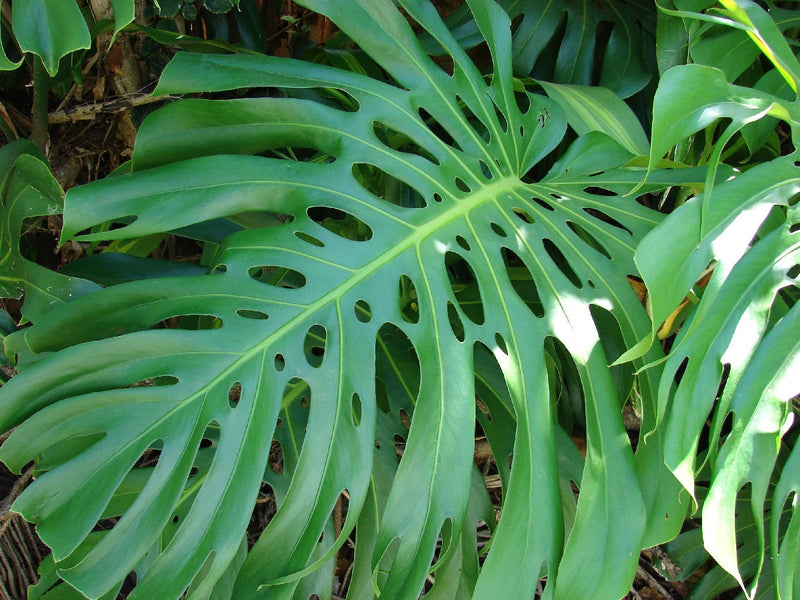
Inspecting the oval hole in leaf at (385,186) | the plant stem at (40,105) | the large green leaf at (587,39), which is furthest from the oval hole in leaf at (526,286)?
the plant stem at (40,105)

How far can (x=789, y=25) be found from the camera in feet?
3.86

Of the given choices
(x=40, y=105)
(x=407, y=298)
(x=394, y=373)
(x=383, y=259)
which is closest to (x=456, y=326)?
(x=407, y=298)

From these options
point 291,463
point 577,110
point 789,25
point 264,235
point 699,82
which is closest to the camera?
point 699,82

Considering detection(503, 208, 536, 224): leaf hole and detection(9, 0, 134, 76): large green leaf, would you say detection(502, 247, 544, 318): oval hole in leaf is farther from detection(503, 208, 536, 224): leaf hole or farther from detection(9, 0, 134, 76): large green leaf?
detection(9, 0, 134, 76): large green leaf

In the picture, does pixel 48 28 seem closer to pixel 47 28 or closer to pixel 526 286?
pixel 47 28

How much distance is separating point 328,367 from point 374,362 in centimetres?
6

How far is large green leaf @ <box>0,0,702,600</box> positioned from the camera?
0.68 meters

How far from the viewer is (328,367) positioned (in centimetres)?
76

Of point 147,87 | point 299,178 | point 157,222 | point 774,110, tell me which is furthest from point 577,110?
point 147,87

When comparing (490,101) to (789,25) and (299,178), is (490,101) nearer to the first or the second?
(299,178)

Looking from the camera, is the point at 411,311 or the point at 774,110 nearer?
the point at 774,110

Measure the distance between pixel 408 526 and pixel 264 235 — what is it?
355mm

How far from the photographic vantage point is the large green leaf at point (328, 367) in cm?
68

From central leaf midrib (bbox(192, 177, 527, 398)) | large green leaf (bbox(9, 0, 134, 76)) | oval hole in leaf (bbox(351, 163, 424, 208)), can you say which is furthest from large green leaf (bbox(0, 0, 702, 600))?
oval hole in leaf (bbox(351, 163, 424, 208))
